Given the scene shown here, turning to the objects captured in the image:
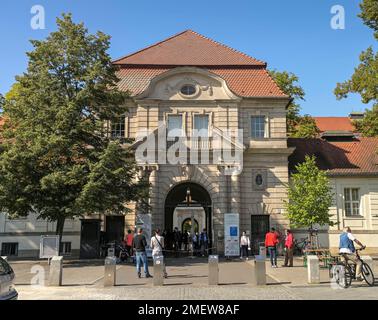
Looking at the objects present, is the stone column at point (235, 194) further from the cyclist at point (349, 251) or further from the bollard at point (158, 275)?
the bollard at point (158, 275)

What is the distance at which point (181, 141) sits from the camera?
2911cm

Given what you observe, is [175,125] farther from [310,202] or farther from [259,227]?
[310,202]

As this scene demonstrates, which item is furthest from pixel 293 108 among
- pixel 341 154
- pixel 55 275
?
pixel 55 275

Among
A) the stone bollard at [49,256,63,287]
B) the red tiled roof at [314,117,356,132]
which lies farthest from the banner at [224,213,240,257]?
the red tiled roof at [314,117,356,132]

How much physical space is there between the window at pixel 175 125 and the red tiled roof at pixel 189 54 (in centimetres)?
411

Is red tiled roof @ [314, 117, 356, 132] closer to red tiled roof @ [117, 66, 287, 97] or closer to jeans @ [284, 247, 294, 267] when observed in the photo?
red tiled roof @ [117, 66, 287, 97]

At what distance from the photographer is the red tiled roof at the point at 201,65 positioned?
102 ft

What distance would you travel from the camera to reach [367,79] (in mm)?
24719

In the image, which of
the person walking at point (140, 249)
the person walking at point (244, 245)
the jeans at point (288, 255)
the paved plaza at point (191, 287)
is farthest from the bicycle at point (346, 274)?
the person walking at point (244, 245)

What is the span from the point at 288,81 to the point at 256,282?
31.2m

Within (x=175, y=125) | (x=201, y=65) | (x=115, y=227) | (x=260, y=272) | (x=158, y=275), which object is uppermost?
(x=201, y=65)

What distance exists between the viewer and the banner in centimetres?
2553

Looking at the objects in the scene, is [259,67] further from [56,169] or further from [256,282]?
[256,282]

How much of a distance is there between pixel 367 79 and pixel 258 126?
840 cm
